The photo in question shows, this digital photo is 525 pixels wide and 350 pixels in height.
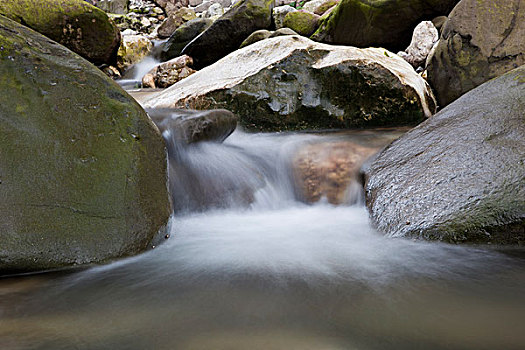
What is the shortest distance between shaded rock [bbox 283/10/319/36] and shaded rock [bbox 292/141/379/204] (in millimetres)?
9884

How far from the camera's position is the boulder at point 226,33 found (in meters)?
11.1

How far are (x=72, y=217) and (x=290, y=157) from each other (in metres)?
2.27

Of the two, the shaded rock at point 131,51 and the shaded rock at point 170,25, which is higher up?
the shaded rock at point 170,25

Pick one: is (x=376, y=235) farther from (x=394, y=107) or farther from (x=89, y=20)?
(x=89, y=20)

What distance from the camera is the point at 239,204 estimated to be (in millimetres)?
3250

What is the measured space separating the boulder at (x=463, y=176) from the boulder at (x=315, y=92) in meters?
1.54

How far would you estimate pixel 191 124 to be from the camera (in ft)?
11.5

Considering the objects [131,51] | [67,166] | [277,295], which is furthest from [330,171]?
[131,51]

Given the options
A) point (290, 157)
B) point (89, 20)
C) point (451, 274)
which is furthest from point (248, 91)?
point (89, 20)

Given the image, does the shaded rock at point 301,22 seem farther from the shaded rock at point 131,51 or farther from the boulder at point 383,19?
the shaded rock at point 131,51

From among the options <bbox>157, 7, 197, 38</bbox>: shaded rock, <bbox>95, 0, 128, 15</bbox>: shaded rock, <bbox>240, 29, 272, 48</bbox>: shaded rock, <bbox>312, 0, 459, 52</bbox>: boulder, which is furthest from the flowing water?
<bbox>95, 0, 128, 15</bbox>: shaded rock

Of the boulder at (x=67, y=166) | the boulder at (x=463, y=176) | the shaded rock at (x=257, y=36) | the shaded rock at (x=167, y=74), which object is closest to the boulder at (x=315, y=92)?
the boulder at (x=463, y=176)

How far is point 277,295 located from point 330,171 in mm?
2075

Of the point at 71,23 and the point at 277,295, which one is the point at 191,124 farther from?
the point at 71,23
